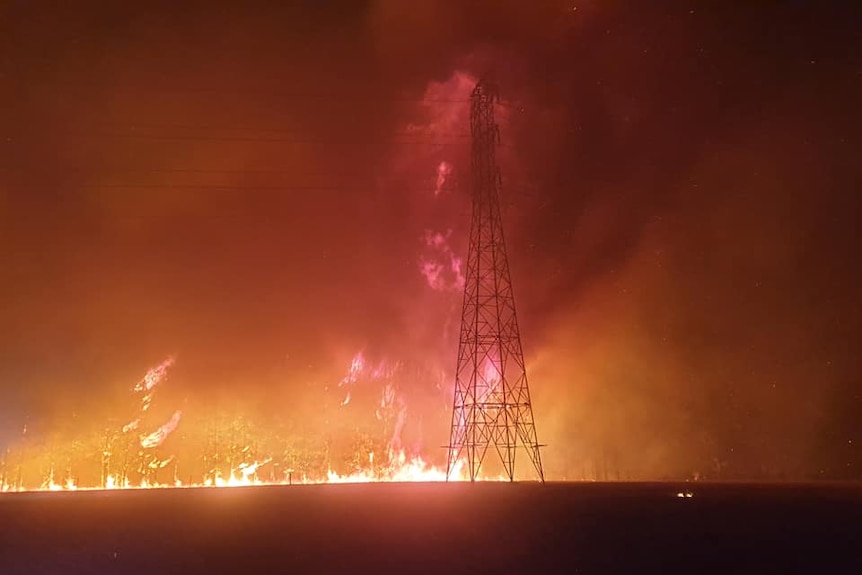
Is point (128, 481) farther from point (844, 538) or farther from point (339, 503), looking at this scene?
point (844, 538)

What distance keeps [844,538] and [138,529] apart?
148ft

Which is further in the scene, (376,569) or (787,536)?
(787,536)

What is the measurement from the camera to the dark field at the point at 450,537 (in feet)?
101

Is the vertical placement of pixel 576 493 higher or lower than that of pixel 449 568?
higher

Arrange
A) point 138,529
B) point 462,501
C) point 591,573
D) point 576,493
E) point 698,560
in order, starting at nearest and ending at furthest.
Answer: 1. point 591,573
2. point 698,560
3. point 138,529
4. point 462,501
5. point 576,493

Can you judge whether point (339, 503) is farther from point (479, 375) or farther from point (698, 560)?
point (698, 560)

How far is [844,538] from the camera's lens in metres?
40.9

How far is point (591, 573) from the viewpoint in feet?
91.6

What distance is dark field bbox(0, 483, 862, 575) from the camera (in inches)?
1216

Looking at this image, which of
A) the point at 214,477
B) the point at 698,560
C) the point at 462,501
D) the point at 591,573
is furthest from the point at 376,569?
the point at 214,477

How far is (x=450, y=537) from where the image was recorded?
39.1 metres

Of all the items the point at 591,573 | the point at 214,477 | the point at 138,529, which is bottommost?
the point at 591,573

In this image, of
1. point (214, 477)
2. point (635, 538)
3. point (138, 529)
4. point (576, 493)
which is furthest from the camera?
point (214, 477)

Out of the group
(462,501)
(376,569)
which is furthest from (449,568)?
(462,501)
